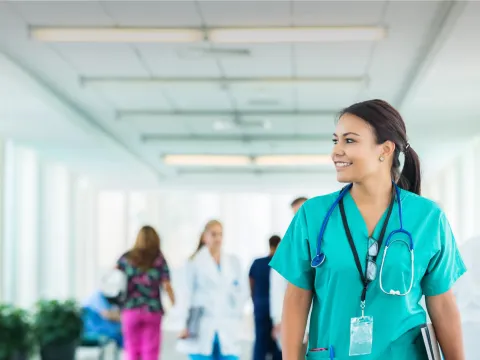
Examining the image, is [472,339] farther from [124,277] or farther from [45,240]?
[45,240]

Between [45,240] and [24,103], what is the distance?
6.60m

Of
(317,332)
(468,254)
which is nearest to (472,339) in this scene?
(468,254)

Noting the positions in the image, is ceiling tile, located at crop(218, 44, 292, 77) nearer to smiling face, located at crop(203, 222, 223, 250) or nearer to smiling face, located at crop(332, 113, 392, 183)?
smiling face, located at crop(203, 222, 223, 250)

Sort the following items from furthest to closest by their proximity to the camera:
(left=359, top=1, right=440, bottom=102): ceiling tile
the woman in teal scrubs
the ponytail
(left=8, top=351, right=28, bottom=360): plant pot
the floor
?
1. the floor
2. (left=8, top=351, right=28, bottom=360): plant pot
3. (left=359, top=1, right=440, bottom=102): ceiling tile
4. the ponytail
5. the woman in teal scrubs

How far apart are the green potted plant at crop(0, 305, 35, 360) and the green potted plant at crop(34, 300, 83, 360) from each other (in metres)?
0.26

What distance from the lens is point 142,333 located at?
7.72m

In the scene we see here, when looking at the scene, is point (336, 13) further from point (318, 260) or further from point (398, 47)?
point (318, 260)

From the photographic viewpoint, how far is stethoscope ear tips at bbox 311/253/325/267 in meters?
2.10

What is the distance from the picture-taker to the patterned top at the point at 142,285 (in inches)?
301

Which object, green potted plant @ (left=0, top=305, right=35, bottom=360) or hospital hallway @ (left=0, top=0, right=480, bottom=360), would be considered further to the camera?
green potted plant @ (left=0, top=305, right=35, bottom=360)

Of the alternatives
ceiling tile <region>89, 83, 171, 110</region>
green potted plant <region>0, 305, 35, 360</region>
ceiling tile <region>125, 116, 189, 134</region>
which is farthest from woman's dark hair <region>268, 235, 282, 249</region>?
ceiling tile <region>125, 116, 189, 134</region>

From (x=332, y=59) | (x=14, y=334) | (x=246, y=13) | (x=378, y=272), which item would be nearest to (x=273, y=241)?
(x=246, y=13)

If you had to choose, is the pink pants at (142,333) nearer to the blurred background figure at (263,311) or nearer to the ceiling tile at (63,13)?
the blurred background figure at (263,311)

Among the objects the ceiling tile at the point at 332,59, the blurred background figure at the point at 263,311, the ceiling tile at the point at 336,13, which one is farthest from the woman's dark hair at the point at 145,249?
the ceiling tile at the point at 336,13
